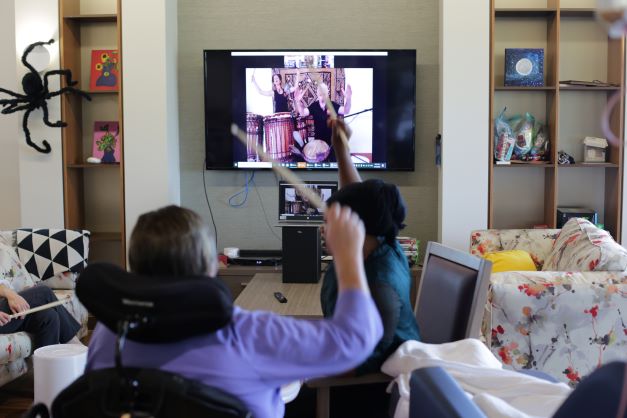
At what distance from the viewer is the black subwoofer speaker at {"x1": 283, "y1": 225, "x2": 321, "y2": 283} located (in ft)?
11.8

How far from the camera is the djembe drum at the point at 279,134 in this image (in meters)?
4.71

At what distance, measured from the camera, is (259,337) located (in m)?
1.19

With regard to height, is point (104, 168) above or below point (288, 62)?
below

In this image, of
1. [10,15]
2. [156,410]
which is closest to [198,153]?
[10,15]

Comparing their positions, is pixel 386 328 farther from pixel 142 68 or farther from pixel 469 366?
pixel 142 68

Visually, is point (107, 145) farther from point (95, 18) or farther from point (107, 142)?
point (95, 18)

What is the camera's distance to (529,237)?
14.0ft

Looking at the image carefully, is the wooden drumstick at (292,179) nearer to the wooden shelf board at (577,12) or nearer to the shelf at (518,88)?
the shelf at (518,88)

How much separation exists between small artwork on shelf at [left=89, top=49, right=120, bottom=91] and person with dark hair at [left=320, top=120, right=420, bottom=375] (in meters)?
3.19

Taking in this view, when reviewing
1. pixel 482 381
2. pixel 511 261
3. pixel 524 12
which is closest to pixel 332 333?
pixel 482 381

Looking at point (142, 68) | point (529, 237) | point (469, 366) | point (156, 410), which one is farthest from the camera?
point (142, 68)

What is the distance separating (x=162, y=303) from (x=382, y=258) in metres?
0.97

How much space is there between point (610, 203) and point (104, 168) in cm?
357

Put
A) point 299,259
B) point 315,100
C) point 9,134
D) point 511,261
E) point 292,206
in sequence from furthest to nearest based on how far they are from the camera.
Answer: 1. point 9,134
2. point 315,100
3. point 292,206
4. point 511,261
5. point 299,259
